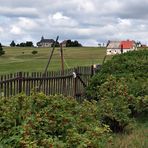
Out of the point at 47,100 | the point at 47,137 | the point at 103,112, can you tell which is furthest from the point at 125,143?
the point at 47,137

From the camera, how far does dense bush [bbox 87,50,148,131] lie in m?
9.89

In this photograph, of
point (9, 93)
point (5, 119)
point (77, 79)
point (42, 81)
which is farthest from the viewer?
point (77, 79)

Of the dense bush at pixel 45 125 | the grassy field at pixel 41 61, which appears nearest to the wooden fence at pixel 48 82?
the dense bush at pixel 45 125

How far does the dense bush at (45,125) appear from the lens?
4631mm

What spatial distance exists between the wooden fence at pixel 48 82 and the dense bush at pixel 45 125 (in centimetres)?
375

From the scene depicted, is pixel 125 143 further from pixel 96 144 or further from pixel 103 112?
pixel 96 144

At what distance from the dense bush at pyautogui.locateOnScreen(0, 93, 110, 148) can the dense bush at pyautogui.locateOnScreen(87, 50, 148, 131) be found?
399cm

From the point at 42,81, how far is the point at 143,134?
433cm

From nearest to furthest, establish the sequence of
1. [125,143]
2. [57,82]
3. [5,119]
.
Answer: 1. [5,119]
2. [125,143]
3. [57,82]

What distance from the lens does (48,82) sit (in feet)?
44.8

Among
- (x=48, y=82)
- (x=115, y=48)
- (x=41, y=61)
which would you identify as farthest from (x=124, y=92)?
(x=41, y=61)

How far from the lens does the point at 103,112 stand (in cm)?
975

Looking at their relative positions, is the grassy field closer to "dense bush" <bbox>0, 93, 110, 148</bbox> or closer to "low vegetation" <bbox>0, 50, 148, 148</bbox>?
"low vegetation" <bbox>0, 50, 148, 148</bbox>

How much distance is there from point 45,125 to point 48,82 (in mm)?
8647
